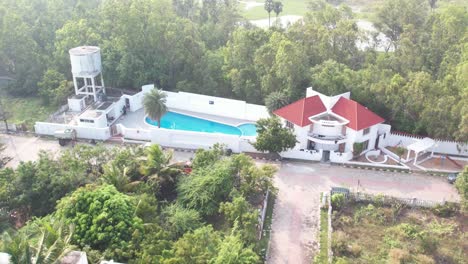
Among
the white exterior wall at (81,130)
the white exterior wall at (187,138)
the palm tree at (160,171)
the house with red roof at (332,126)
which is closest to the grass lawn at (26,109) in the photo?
the white exterior wall at (81,130)

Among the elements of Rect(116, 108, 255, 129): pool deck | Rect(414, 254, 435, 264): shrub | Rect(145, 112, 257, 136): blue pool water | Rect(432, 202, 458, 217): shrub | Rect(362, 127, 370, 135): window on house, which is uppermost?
Rect(362, 127, 370, 135): window on house

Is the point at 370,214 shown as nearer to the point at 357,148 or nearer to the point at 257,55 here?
the point at 357,148

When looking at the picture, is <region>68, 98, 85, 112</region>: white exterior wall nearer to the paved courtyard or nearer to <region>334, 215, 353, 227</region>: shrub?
the paved courtyard

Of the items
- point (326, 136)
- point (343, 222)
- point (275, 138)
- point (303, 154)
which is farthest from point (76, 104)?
point (343, 222)

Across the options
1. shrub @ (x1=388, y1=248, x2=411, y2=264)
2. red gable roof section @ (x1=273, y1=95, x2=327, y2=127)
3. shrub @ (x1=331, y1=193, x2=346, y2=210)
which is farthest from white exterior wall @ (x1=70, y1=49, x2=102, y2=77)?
shrub @ (x1=388, y1=248, x2=411, y2=264)

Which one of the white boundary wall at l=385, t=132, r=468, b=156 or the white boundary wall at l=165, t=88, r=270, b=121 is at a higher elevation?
the white boundary wall at l=165, t=88, r=270, b=121

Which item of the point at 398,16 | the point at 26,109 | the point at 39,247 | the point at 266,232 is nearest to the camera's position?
the point at 39,247

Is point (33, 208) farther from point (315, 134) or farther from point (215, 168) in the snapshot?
point (315, 134)
